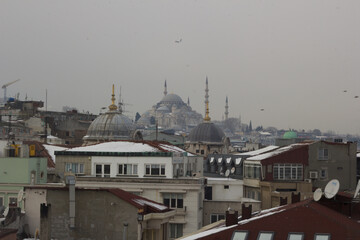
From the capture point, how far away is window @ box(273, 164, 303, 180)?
63500 mm

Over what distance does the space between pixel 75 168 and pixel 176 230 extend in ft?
25.0

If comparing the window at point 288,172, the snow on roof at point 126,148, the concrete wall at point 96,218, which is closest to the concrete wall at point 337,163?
the window at point 288,172

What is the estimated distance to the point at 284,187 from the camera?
204ft

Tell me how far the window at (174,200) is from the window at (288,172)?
49.5ft

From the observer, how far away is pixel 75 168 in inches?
2101

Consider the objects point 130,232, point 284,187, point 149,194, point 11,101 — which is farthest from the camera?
point 11,101

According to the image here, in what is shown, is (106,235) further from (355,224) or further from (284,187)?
(284,187)

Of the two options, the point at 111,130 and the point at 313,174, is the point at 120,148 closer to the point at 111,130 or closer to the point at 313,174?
the point at 313,174

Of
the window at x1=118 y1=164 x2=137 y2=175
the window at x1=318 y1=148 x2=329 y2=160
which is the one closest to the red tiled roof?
the window at x1=118 y1=164 x2=137 y2=175

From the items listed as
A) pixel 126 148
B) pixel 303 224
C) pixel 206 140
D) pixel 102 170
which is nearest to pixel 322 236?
pixel 303 224

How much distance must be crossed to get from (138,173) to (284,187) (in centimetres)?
1402

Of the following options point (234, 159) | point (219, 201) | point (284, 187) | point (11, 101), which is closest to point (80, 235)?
point (219, 201)

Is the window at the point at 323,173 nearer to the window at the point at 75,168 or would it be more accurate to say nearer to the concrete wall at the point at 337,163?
the concrete wall at the point at 337,163

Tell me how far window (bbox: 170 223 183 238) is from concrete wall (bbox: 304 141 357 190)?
55.7 ft
